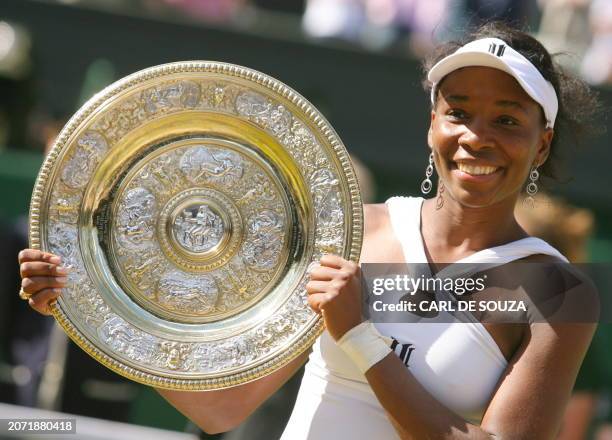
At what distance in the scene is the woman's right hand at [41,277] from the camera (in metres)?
2.58

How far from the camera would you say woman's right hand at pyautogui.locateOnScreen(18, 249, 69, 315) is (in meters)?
2.58

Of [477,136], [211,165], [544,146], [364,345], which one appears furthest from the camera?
[211,165]

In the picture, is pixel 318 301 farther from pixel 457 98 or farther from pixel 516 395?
pixel 457 98

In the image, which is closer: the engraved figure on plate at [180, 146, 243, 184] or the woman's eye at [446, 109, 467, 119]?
the woman's eye at [446, 109, 467, 119]

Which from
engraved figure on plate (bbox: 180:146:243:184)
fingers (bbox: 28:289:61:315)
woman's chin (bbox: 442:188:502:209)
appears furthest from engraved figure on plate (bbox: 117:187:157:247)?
woman's chin (bbox: 442:188:502:209)

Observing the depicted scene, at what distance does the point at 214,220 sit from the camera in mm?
2809

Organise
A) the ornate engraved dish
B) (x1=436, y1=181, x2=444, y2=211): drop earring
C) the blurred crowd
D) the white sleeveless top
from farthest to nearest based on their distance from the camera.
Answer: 1. the blurred crowd
2. (x1=436, y1=181, x2=444, y2=211): drop earring
3. the ornate engraved dish
4. the white sleeveless top

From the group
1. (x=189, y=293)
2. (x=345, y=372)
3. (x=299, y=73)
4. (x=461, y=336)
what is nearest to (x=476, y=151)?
(x=461, y=336)

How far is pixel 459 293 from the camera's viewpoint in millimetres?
2596

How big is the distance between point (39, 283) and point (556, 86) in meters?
1.28

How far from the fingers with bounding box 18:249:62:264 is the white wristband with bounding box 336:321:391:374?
0.68 meters

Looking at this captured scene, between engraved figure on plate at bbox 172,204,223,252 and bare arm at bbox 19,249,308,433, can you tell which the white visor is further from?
bare arm at bbox 19,249,308,433

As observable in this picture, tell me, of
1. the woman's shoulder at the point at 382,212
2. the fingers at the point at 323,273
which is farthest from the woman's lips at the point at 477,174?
the fingers at the point at 323,273

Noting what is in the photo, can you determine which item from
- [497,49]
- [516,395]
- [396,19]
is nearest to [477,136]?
[497,49]
